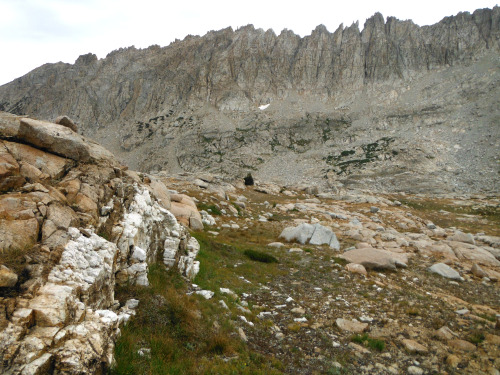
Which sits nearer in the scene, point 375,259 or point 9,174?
point 9,174

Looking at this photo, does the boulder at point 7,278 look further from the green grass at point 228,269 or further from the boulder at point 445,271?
the boulder at point 445,271

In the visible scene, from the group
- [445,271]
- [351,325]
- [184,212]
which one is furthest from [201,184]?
[351,325]

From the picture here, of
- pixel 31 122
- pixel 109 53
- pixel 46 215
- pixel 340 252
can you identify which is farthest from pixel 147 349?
pixel 109 53

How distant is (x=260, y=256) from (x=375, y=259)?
7.94m

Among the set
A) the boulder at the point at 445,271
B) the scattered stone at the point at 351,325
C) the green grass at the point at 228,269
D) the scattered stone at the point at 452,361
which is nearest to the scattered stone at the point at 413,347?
the scattered stone at the point at 452,361

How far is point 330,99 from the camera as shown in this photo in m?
146

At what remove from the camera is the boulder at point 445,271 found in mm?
17127

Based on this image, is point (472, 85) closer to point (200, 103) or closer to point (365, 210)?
point (365, 210)

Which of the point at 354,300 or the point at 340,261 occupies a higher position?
the point at 354,300

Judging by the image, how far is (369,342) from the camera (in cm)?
969

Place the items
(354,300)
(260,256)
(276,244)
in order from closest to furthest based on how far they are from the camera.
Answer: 1. (354,300)
2. (260,256)
3. (276,244)

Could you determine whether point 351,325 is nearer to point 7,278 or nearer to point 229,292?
point 229,292

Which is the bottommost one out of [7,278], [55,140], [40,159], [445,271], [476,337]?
[445,271]

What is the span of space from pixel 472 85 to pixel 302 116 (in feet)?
244
